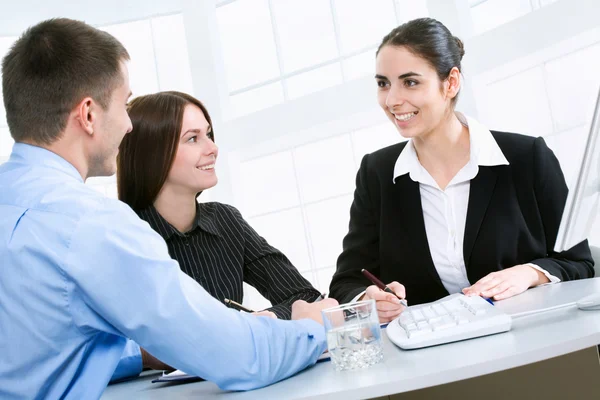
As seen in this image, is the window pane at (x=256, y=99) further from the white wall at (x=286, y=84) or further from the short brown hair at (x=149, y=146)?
the short brown hair at (x=149, y=146)

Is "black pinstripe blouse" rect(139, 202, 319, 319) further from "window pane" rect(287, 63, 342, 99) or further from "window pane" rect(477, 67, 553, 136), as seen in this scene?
"window pane" rect(287, 63, 342, 99)

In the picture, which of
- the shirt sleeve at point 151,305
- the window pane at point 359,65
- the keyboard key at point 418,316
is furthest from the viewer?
the window pane at point 359,65

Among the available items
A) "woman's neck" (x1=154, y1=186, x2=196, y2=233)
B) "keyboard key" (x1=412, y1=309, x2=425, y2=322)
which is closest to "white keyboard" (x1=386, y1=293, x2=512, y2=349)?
"keyboard key" (x1=412, y1=309, x2=425, y2=322)

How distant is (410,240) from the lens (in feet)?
7.06

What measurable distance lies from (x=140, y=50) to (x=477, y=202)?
334cm

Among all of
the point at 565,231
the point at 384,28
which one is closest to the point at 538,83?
the point at 384,28

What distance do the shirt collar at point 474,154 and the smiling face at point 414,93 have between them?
0.08 m

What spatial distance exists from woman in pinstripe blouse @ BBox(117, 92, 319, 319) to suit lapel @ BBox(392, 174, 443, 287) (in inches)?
15.1

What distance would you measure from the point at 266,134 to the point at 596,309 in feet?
10.6

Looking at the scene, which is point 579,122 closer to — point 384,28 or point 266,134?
point 384,28

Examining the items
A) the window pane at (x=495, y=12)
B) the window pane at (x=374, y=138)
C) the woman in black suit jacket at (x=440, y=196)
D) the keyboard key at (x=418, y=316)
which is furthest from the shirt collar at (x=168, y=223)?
the window pane at (x=495, y=12)

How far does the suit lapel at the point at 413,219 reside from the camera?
6.92 feet

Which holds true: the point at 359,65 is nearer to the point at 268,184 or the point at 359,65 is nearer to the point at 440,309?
the point at 268,184

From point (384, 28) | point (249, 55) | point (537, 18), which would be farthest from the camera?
point (249, 55)
